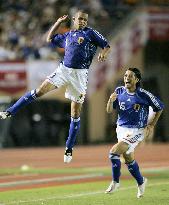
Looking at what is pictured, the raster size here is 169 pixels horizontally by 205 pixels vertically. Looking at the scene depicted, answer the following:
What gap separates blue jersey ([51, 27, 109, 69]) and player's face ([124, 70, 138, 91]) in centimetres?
170

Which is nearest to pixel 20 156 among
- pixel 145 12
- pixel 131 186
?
pixel 145 12

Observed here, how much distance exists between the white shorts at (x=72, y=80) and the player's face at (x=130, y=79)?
192 cm

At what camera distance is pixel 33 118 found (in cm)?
2706

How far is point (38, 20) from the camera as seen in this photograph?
2772 centimetres

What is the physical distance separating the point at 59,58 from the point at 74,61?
12705 millimetres

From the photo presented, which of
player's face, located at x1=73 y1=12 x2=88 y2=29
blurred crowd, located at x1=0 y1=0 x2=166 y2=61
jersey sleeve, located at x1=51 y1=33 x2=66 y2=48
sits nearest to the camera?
player's face, located at x1=73 y1=12 x2=88 y2=29

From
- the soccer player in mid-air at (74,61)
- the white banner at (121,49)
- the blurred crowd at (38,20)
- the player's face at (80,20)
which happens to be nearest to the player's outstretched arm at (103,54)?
the soccer player in mid-air at (74,61)

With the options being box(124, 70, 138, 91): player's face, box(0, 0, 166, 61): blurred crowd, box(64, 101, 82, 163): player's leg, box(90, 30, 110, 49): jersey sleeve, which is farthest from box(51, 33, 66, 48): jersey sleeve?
box(0, 0, 166, 61): blurred crowd

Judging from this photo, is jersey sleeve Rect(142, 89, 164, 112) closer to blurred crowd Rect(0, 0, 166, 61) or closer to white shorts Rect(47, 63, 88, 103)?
white shorts Rect(47, 63, 88, 103)

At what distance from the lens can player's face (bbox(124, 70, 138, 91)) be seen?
40.2 ft

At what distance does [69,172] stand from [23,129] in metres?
8.40

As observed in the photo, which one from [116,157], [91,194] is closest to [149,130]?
[116,157]

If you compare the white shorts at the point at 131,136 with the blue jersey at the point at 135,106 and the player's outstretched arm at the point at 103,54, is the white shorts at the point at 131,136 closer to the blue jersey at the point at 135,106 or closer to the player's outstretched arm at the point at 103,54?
the blue jersey at the point at 135,106

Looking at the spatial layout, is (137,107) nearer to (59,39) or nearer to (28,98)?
(28,98)
